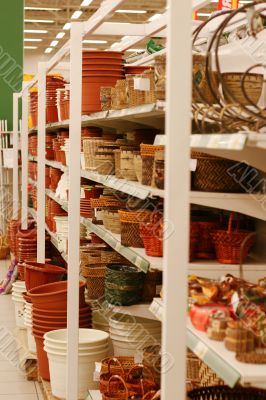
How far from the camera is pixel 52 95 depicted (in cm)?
668

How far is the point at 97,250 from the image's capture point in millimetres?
4785

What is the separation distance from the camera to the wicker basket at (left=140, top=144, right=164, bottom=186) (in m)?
3.18

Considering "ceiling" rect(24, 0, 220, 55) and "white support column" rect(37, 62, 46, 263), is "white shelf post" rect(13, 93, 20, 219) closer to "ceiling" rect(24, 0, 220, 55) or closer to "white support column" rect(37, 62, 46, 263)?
Answer: "white support column" rect(37, 62, 46, 263)

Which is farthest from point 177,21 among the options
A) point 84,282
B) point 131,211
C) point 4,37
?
point 4,37

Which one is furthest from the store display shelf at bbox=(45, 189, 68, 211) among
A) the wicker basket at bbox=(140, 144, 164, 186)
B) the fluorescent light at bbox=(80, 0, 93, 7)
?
the fluorescent light at bbox=(80, 0, 93, 7)

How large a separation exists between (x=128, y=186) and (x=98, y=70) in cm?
168

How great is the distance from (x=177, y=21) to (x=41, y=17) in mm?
20615

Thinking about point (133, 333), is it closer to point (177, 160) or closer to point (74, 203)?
point (74, 203)

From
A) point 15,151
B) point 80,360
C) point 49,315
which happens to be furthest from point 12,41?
point 80,360

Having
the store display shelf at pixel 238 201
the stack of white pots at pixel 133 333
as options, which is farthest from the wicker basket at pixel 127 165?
the store display shelf at pixel 238 201

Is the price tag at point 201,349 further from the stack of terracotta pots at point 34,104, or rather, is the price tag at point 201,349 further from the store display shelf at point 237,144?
the stack of terracotta pots at point 34,104

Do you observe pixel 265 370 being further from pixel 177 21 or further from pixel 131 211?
pixel 131 211

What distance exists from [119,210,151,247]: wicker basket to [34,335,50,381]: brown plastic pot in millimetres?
1353

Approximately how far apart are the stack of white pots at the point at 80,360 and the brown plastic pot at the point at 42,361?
0.26 meters
